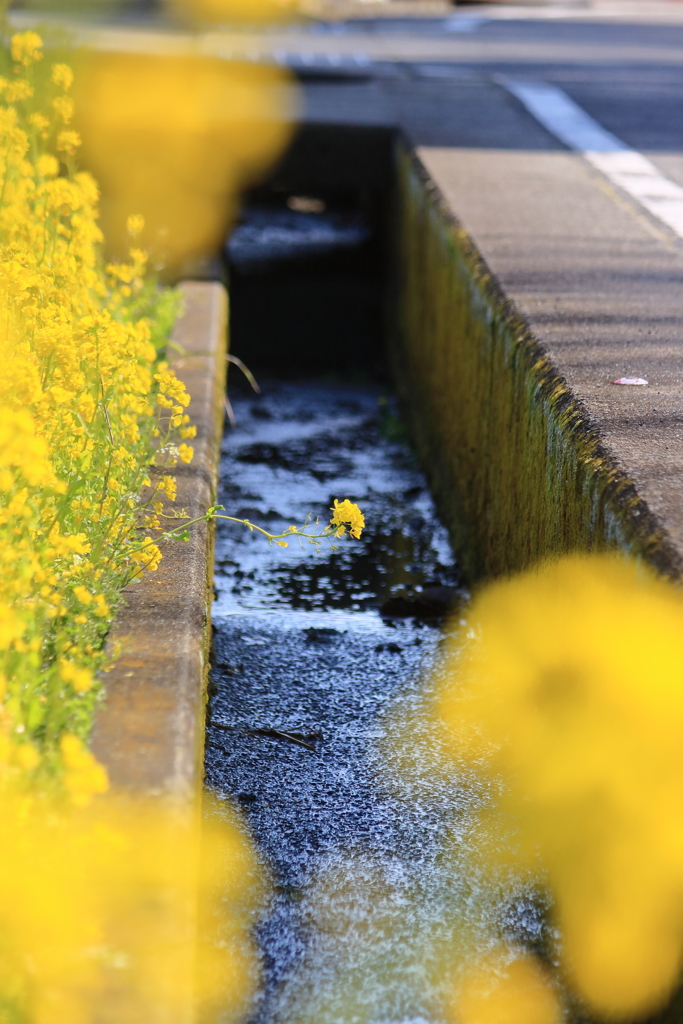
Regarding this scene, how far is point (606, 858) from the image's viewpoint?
2.11 metres

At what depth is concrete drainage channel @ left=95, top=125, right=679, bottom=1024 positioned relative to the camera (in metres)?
2.14

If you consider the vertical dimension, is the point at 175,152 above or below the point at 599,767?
above

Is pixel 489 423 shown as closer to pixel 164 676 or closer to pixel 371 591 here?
pixel 371 591

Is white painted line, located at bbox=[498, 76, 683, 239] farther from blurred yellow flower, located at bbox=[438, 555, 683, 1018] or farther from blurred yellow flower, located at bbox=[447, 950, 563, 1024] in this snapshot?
blurred yellow flower, located at bbox=[447, 950, 563, 1024]

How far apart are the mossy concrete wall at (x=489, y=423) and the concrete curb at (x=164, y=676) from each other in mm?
785

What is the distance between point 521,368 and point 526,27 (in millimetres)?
10454

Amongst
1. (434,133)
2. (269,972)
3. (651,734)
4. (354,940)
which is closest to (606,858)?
(651,734)

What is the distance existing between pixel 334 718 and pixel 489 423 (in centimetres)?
104

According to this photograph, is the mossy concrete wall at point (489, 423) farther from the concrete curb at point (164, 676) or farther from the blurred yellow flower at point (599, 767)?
the concrete curb at point (164, 676)

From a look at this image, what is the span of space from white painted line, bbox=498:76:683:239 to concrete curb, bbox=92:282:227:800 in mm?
2556

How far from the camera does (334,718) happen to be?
304cm

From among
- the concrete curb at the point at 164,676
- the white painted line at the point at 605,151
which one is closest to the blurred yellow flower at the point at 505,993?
the concrete curb at the point at 164,676

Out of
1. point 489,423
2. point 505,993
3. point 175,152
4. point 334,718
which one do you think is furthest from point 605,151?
point 505,993

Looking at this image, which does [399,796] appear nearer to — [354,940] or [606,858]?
[354,940]
